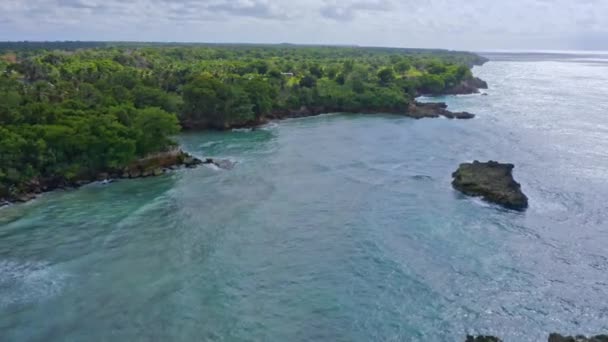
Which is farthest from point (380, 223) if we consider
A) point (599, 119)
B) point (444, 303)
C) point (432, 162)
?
point (599, 119)

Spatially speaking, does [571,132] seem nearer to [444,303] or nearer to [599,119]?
[599,119]

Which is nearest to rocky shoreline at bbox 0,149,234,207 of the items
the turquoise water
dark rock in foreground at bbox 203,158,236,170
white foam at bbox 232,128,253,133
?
dark rock in foreground at bbox 203,158,236,170

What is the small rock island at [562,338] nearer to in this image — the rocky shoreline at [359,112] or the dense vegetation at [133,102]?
the dense vegetation at [133,102]

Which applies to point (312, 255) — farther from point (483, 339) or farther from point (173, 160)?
point (173, 160)

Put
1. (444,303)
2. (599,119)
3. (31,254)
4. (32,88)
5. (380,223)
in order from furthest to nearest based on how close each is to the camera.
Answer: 1. (599,119)
2. (32,88)
3. (380,223)
4. (31,254)
5. (444,303)

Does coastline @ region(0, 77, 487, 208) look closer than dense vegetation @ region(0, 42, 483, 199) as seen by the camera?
Yes

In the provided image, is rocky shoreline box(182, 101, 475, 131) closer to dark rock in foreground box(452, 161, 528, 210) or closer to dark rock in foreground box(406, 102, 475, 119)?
dark rock in foreground box(406, 102, 475, 119)

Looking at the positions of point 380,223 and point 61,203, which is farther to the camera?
point 61,203
